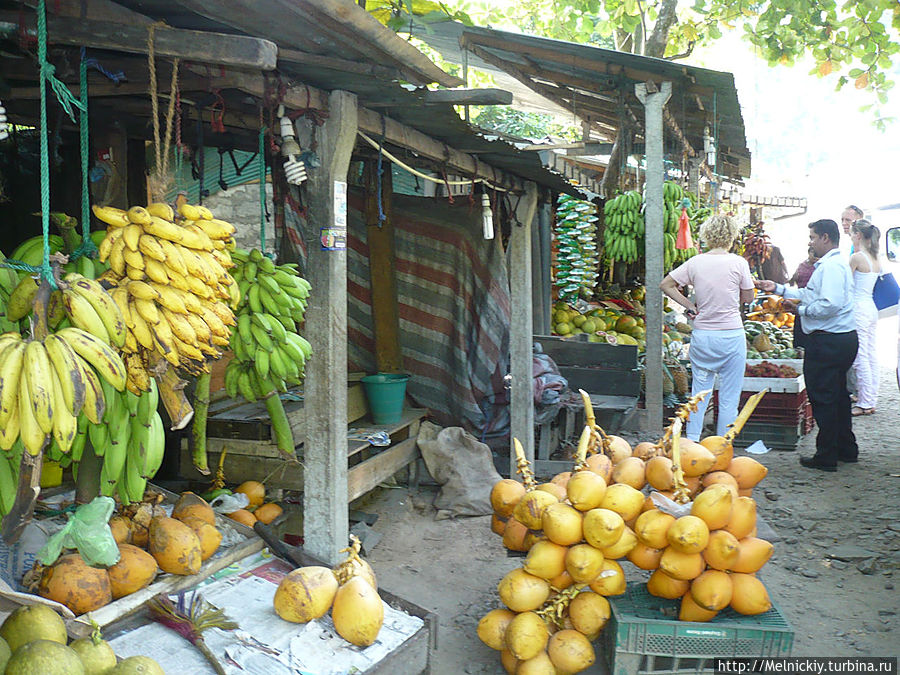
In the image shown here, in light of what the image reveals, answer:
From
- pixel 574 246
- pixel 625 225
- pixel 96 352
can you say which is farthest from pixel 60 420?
pixel 574 246

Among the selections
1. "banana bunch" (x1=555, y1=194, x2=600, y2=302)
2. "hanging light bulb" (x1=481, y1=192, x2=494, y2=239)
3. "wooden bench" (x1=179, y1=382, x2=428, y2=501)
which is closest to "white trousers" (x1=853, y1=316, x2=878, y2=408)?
"banana bunch" (x1=555, y1=194, x2=600, y2=302)

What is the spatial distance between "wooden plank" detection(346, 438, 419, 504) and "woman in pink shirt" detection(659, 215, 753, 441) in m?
2.12

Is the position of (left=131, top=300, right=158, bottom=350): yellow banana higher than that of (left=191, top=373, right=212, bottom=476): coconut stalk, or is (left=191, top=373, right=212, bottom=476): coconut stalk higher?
(left=131, top=300, right=158, bottom=350): yellow banana

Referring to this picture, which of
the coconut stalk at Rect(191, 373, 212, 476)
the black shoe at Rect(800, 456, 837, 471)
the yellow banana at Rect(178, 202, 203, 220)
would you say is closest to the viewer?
the yellow banana at Rect(178, 202, 203, 220)

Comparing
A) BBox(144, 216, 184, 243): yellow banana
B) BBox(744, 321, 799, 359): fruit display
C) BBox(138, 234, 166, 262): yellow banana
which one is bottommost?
BBox(744, 321, 799, 359): fruit display

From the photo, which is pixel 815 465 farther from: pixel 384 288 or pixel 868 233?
pixel 384 288

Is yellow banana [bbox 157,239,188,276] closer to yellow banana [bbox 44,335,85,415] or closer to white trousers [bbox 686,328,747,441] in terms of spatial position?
yellow banana [bbox 44,335,85,415]

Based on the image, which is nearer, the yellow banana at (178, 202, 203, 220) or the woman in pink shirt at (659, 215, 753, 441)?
the yellow banana at (178, 202, 203, 220)

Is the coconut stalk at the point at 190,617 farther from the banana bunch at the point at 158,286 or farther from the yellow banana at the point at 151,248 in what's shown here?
the yellow banana at the point at 151,248

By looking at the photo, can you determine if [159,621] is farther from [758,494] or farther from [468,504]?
[758,494]

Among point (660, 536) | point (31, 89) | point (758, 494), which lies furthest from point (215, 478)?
point (758, 494)

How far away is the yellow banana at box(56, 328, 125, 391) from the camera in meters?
1.80

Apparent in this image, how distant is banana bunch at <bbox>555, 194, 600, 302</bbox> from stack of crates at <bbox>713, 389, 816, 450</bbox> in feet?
8.30

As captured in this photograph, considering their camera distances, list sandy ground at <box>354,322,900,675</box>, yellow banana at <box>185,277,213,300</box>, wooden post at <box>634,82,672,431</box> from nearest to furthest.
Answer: yellow banana at <box>185,277,213,300</box>
sandy ground at <box>354,322,900,675</box>
wooden post at <box>634,82,672,431</box>
